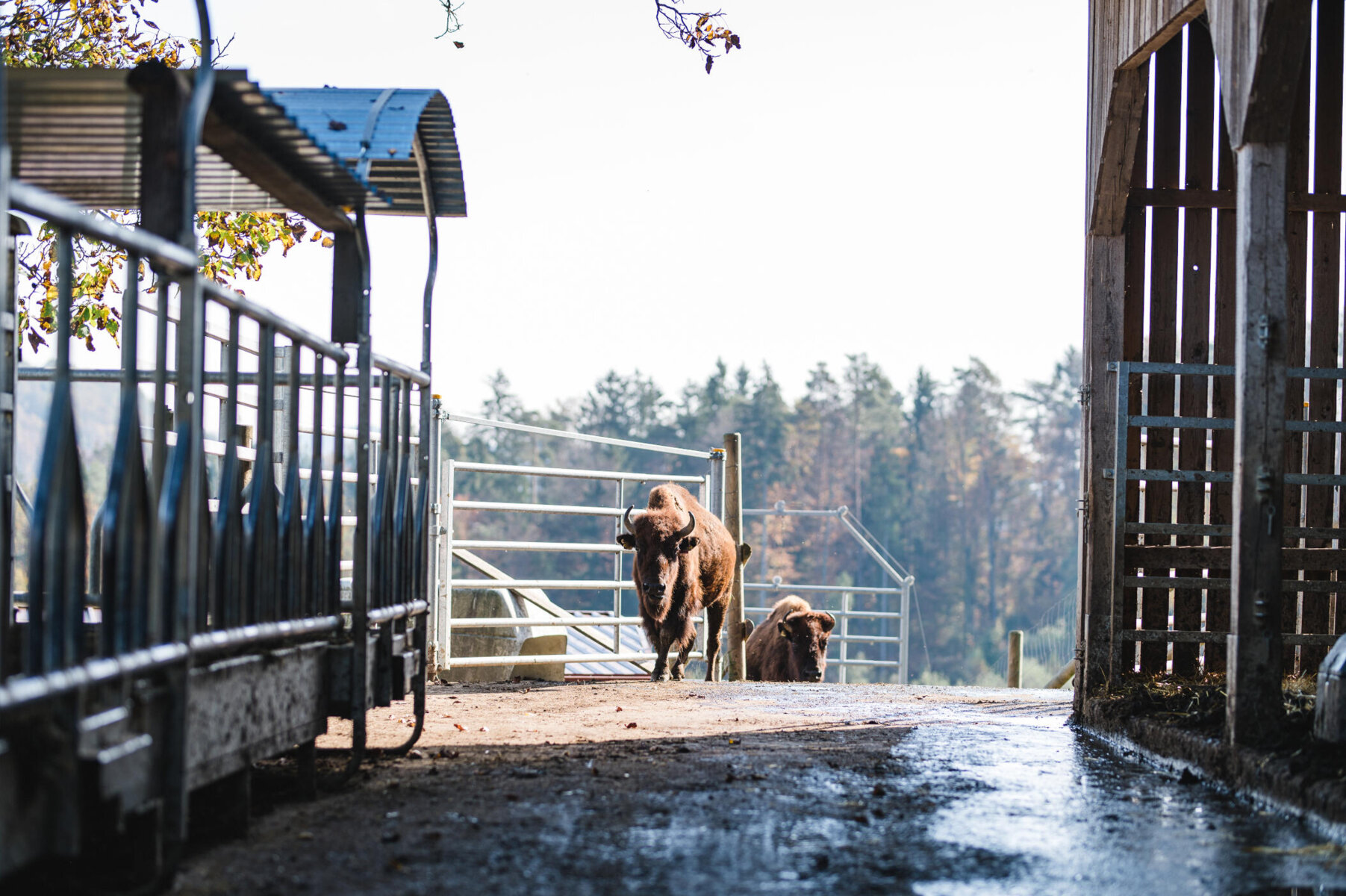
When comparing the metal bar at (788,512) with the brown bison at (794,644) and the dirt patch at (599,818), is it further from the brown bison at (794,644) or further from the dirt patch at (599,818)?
the dirt patch at (599,818)

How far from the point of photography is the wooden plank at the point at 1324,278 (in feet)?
27.2

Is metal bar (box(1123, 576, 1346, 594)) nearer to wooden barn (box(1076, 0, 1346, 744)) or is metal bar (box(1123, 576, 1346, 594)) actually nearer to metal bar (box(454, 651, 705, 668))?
wooden barn (box(1076, 0, 1346, 744))

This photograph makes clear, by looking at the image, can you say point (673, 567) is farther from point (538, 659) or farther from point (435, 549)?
point (435, 549)

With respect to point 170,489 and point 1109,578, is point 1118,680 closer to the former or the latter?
point 1109,578

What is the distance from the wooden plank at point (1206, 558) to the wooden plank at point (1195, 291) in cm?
45

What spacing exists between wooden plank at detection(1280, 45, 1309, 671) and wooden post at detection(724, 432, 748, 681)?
5780 mm

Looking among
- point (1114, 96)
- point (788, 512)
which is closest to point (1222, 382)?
point (1114, 96)

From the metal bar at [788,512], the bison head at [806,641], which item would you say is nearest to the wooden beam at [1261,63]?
the metal bar at [788,512]

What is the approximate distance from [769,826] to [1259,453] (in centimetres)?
276

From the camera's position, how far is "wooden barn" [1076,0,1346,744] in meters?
7.48

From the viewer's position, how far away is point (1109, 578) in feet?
25.3

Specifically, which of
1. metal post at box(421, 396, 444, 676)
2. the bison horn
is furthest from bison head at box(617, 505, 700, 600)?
metal post at box(421, 396, 444, 676)

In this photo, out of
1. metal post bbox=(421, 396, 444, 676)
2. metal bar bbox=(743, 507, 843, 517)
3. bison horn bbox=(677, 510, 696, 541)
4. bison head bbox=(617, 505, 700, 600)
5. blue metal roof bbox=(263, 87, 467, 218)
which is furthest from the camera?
metal bar bbox=(743, 507, 843, 517)

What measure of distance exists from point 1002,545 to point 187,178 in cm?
7418
